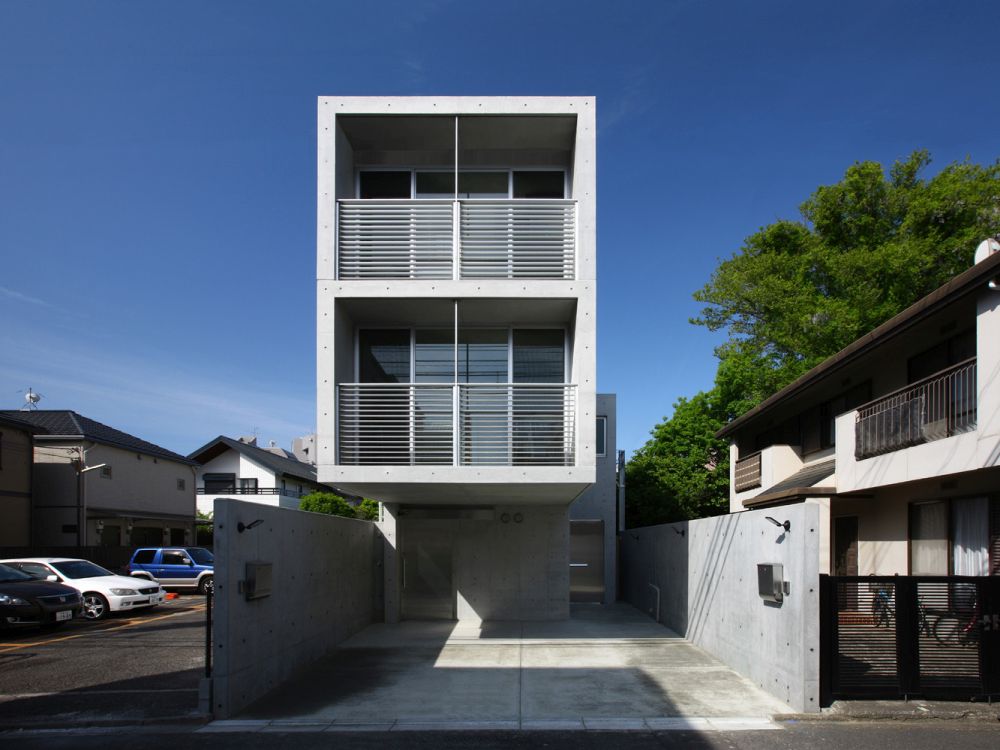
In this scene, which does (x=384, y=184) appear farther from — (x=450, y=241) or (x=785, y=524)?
(x=785, y=524)

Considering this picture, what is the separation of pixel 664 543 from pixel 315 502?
52.8ft

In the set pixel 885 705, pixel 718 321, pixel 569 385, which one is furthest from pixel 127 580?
pixel 718 321

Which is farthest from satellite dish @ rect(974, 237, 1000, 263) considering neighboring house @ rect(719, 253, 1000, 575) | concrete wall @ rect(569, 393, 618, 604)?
concrete wall @ rect(569, 393, 618, 604)

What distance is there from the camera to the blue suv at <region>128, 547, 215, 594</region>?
75.7 ft

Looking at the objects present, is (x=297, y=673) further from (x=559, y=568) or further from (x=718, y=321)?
(x=718, y=321)

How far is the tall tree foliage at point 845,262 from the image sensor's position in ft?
68.8

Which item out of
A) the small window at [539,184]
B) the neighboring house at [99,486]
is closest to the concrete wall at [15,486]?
the neighboring house at [99,486]

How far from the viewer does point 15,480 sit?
23.7 meters

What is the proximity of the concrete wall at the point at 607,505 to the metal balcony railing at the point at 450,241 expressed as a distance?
9309 millimetres

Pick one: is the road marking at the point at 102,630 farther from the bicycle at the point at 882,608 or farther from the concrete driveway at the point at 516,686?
the bicycle at the point at 882,608

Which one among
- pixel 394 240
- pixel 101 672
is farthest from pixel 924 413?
pixel 101 672

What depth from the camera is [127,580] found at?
1817 centimetres

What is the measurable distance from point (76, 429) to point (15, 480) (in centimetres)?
300

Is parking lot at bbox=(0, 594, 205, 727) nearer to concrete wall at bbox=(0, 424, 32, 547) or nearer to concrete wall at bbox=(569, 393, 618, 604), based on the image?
concrete wall at bbox=(0, 424, 32, 547)
